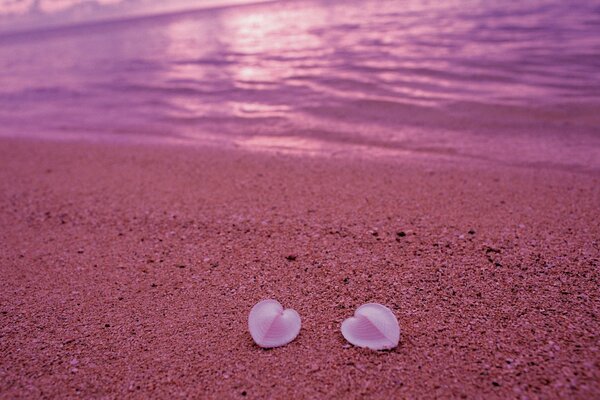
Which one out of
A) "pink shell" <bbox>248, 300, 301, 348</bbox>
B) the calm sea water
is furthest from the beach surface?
the calm sea water

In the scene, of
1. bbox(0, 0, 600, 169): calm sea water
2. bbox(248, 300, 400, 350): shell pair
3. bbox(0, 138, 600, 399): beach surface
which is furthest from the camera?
→ bbox(0, 0, 600, 169): calm sea water

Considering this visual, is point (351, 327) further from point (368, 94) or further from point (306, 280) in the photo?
point (368, 94)

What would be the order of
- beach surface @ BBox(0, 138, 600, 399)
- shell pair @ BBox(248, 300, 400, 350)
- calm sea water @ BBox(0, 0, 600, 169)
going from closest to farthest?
beach surface @ BBox(0, 138, 600, 399), shell pair @ BBox(248, 300, 400, 350), calm sea water @ BBox(0, 0, 600, 169)

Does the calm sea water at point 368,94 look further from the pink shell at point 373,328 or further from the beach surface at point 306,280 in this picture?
the pink shell at point 373,328

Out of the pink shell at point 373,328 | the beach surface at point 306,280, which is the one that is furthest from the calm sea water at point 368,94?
the pink shell at point 373,328

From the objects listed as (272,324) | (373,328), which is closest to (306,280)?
(272,324)

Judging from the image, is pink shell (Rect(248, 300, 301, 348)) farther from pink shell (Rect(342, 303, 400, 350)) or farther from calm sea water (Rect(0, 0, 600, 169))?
calm sea water (Rect(0, 0, 600, 169))

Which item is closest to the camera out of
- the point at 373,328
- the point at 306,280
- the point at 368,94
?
the point at 373,328
